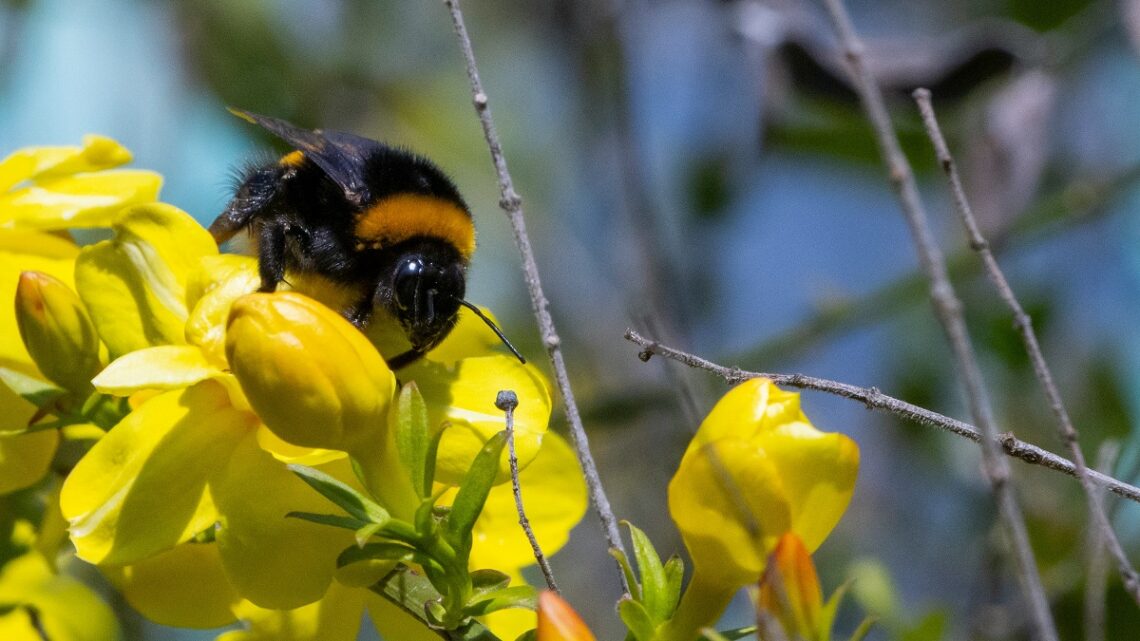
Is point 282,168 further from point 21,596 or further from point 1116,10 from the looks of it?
point 1116,10

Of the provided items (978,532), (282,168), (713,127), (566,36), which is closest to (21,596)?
(282,168)

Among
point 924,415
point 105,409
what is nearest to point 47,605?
point 105,409

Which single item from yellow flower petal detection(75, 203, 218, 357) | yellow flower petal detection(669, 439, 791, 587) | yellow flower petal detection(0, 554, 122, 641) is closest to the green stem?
yellow flower petal detection(669, 439, 791, 587)

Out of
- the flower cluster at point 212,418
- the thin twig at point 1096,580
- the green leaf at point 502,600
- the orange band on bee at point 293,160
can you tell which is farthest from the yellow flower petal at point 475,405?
the thin twig at point 1096,580

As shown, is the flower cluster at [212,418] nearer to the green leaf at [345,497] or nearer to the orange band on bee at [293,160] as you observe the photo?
the green leaf at [345,497]

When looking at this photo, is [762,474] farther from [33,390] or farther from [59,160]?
[59,160]

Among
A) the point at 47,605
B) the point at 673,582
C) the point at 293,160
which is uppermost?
the point at 293,160
